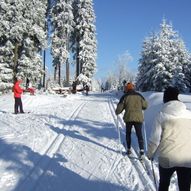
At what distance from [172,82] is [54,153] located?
4212cm

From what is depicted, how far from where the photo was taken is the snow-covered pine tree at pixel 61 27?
170ft

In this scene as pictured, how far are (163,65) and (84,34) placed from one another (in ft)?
39.1

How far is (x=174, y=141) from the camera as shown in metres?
5.27

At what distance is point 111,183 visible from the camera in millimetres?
8320

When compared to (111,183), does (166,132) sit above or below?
above

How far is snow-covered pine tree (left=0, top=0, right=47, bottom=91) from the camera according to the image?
35344 mm

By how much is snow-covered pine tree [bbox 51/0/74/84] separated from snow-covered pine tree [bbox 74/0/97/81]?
2.80 metres

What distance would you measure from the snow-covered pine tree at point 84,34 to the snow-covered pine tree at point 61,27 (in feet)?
9.20

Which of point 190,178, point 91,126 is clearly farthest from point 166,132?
point 91,126

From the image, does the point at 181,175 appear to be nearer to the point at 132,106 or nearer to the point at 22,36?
the point at 132,106

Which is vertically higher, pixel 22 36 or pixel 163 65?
pixel 22 36

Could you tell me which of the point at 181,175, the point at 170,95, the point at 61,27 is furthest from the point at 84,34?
the point at 181,175

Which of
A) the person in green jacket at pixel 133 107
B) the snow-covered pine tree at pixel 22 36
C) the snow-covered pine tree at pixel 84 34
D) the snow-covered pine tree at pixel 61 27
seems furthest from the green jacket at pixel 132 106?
the snow-covered pine tree at pixel 84 34

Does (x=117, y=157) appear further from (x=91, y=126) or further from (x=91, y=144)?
(x=91, y=126)
